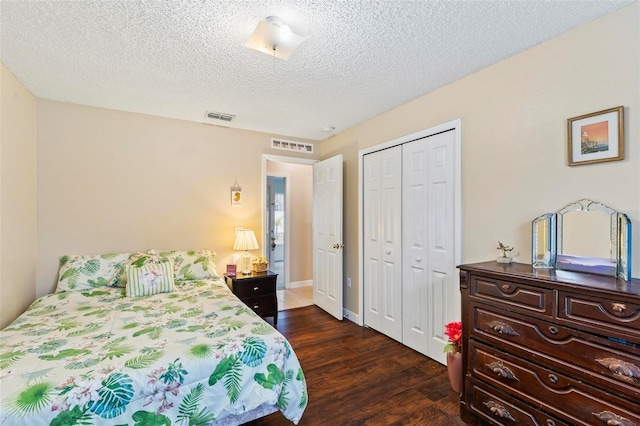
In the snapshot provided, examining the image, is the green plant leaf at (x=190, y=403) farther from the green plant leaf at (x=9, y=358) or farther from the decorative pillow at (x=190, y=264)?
the decorative pillow at (x=190, y=264)

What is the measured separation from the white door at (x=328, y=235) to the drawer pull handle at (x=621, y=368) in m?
2.57

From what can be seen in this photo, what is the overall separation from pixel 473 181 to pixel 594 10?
3.87ft

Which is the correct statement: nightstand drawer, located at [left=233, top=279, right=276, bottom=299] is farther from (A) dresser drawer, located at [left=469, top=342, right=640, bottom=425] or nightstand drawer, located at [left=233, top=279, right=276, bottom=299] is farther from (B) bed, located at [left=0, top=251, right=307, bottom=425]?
(A) dresser drawer, located at [left=469, top=342, right=640, bottom=425]

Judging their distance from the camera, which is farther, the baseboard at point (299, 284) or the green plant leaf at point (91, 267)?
the baseboard at point (299, 284)

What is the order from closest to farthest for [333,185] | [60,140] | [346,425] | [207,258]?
[346,425], [60,140], [207,258], [333,185]

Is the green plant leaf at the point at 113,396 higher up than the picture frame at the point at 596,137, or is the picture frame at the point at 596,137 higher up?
the picture frame at the point at 596,137

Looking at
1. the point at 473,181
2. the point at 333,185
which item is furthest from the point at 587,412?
the point at 333,185

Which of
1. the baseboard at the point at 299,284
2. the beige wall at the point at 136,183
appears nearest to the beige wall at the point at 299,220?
the baseboard at the point at 299,284

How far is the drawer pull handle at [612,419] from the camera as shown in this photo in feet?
4.21

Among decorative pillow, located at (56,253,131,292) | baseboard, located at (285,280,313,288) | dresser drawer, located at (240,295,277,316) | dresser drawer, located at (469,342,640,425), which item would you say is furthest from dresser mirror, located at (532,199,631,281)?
baseboard, located at (285,280,313,288)

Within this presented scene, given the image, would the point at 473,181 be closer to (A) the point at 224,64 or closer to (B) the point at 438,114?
(B) the point at 438,114

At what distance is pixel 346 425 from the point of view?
186 centimetres

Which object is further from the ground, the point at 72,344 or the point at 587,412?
the point at 72,344

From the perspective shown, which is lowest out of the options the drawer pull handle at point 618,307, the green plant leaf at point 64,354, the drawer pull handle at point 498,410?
the drawer pull handle at point 498,410
